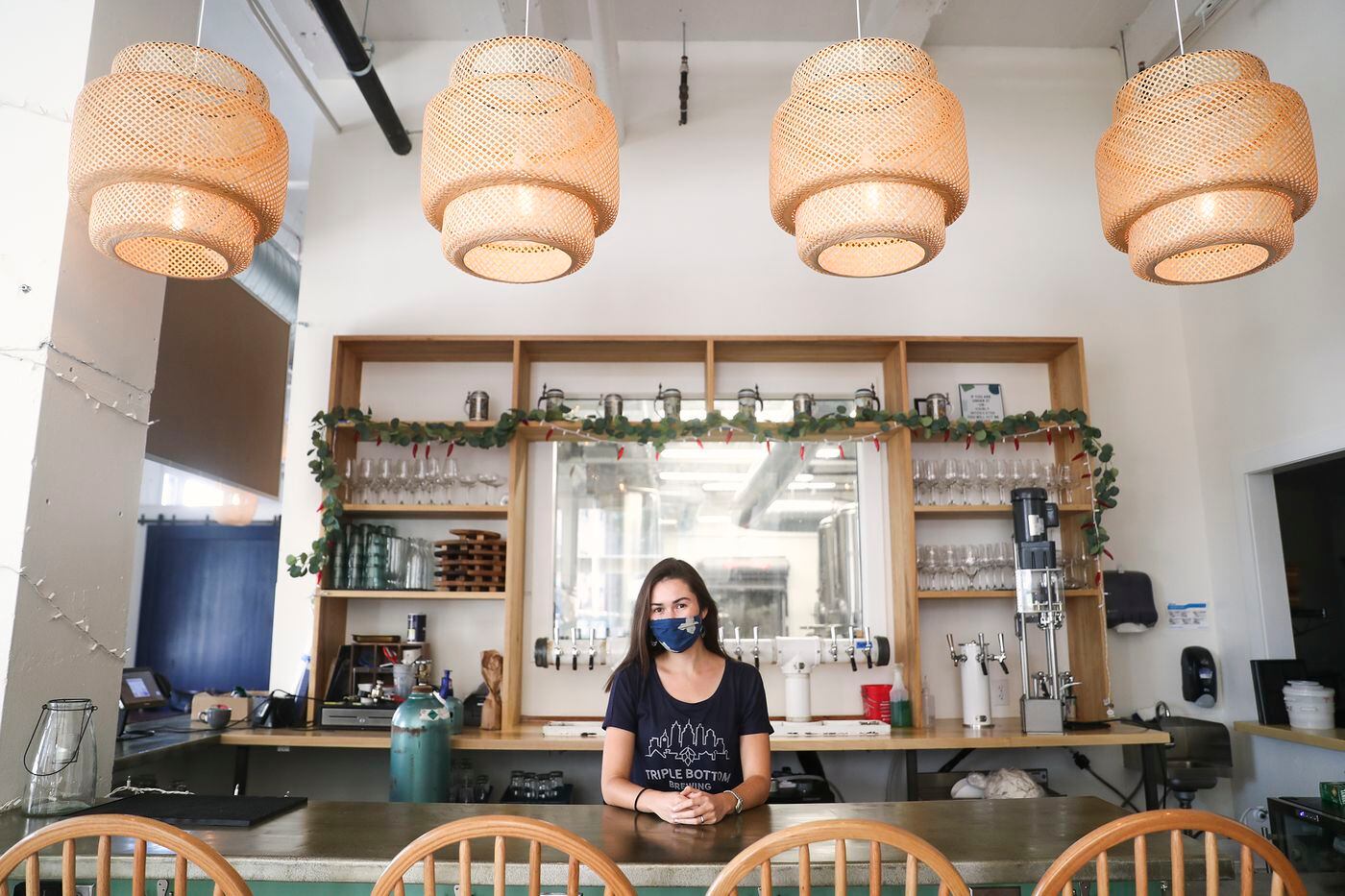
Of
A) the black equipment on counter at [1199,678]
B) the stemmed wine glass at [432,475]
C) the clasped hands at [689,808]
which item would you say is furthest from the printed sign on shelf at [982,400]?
the clasped hands at [689,808]

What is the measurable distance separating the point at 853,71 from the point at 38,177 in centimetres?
227

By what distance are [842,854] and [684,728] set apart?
1082 millimetres

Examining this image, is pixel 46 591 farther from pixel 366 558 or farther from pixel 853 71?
pixel 853 71

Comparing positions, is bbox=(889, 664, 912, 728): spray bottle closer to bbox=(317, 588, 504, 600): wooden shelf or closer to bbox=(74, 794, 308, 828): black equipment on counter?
bbox=(317, 588, 504, 600): wooden shelf

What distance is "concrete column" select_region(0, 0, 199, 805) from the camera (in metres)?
2.41

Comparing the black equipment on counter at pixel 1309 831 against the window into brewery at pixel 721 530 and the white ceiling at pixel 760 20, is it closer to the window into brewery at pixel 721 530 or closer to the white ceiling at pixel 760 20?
the window into brewery at pixel 721 530

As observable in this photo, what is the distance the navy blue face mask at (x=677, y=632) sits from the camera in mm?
2551

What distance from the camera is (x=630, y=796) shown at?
2289 millimetres

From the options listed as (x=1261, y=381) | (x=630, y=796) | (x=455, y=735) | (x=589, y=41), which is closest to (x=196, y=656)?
(x=455, y=735)

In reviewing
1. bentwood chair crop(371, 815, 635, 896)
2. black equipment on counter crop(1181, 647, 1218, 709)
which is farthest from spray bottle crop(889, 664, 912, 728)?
bentwood chair crop(371, 815, 635, 896)

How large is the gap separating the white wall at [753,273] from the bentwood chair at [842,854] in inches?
126

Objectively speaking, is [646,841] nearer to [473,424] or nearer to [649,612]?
[649,612]

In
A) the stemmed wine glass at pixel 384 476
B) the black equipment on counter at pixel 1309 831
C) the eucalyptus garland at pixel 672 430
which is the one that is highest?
the eucalyptus garland at pixel 672 430

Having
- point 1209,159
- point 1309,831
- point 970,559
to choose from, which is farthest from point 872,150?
point 1309,831
